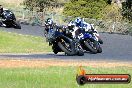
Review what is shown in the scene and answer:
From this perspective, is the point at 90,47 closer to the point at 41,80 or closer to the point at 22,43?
the point at 22,43

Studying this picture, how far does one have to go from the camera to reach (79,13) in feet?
186

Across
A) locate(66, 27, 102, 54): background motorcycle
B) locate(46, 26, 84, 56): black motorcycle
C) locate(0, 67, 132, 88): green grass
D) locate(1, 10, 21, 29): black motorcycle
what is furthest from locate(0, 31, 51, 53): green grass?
locate(0, 67, 132, 88): green grass

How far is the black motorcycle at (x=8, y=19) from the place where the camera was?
42.4 metres

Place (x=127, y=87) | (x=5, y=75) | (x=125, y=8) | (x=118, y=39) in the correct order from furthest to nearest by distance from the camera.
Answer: (x=125, y=8) < (x=118, y=39) < (x=5, y=75) < (x=127, y=87)

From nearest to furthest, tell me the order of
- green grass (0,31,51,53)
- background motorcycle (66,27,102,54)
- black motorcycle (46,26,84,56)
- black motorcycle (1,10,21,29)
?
black motorcycle (46,26,84,56) → background motorcycle (66,27,102,54) → green grass (0,31,51,53) → black motorcycle (1,10,21,29)

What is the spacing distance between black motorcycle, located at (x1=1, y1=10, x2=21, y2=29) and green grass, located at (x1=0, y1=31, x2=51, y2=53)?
4727 mm

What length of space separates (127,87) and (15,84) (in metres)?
2.80

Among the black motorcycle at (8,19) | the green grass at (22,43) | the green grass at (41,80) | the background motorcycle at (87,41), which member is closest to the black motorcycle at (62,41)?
the background motorcycle at (87,41)

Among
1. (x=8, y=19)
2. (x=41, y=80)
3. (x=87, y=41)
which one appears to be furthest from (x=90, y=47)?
(x=8, y=19)

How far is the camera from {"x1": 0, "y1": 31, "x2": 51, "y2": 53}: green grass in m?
31.2

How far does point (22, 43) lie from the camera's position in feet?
113

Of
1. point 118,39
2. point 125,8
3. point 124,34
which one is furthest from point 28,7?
point 118,39

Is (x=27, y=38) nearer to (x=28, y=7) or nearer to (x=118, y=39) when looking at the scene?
(x=118, y=39)

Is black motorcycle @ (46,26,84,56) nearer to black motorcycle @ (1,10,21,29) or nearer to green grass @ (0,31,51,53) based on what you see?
green grass @ (0,31,51,53)
